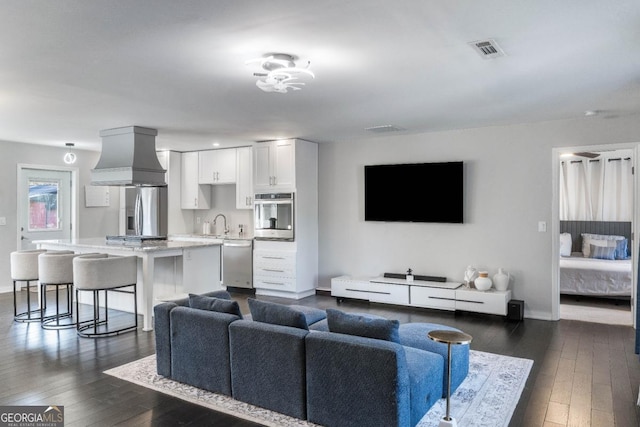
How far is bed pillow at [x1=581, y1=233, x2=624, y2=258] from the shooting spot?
725 cm

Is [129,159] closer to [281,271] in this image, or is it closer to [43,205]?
[281,271]

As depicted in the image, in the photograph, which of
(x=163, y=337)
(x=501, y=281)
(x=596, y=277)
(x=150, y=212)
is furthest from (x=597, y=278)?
(x=150, y=212)

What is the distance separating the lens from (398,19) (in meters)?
2.61

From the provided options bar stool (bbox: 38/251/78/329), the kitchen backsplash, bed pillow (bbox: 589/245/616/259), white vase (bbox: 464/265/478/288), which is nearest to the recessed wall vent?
white vase (bbox: 464/265/478/288)

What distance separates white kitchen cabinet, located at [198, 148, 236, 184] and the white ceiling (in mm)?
2229

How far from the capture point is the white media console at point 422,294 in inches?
221

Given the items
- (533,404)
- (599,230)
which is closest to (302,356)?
(533,404)

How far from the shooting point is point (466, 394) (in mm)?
3254

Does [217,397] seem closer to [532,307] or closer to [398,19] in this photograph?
[398,19]

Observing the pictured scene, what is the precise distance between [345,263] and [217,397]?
165 inches

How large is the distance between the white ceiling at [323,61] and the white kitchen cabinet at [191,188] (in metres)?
2.67

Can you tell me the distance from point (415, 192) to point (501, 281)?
5.48ft

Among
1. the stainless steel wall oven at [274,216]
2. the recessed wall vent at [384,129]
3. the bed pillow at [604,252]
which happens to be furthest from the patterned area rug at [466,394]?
the bed pillow at [604,252]

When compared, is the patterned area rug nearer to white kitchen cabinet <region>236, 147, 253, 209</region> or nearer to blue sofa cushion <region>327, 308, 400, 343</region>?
blue sofa cushion <region>327, 308, 400, 343</region>
